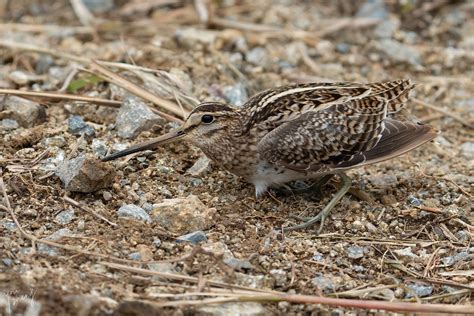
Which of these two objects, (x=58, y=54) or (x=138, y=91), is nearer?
(x=138, y=91)

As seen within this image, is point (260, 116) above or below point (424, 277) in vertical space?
above

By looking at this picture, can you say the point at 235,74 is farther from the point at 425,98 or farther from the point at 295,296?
the point at 295,296

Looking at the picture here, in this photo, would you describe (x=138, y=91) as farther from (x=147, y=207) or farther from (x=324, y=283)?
(x=324, y=283)

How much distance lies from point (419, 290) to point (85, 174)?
8.01 feet

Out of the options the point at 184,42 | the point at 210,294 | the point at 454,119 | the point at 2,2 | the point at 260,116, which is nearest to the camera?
the point at 210,294

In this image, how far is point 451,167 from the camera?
7199 millimetres

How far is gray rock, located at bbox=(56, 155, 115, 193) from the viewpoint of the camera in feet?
18.9

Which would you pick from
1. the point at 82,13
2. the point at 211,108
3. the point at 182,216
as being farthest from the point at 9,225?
the point at 82,13

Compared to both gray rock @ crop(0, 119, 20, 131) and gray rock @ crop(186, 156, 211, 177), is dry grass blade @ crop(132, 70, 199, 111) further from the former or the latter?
gray rock @ crop(0, 119, 20, 131)

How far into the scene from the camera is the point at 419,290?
5.40m

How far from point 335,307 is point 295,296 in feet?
0.94

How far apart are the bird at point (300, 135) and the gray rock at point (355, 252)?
0.35 meters

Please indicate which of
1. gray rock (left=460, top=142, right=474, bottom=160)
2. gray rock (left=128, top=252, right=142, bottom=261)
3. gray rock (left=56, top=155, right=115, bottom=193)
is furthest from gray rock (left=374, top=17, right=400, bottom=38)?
gray rock (left=128, top=252, right=142, bottom=261)

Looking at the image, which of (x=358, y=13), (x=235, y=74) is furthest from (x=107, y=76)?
(x=358, y=13)
